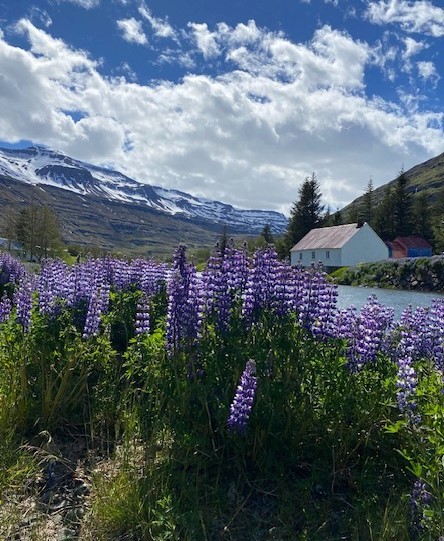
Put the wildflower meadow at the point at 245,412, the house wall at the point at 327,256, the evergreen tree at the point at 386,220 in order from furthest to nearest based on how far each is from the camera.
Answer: the evergreen tree at the point at 386,220 → the house wall at the point at 327,256 → the wildflower meadow at the point at 245,412

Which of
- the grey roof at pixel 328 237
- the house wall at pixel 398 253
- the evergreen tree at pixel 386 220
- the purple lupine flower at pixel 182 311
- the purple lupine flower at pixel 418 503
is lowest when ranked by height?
the purple lupine flower at pixel 418 503

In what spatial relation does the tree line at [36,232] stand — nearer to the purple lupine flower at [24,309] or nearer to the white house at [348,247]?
the white house at [348,247]

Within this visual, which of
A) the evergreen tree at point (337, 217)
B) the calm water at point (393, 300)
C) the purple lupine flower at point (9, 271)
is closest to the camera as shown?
the purple lupine flower at point (9, 271)

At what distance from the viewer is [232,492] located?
4004mm

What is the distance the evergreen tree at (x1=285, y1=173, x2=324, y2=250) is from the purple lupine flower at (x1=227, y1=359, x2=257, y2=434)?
6235cm

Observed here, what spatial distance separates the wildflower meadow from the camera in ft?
11.8

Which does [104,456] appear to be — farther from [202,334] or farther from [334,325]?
[334,325]

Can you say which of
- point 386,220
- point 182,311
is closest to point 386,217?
point 386,220

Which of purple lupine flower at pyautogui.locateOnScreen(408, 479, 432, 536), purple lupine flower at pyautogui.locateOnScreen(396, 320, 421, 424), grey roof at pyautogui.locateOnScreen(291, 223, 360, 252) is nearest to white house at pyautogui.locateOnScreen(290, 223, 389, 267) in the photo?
grey roof at pyautogui.locateOnScreen(291, 223, 360, 252)

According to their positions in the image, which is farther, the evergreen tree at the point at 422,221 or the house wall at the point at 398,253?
Result: the evergreen tree at the point at 422,221

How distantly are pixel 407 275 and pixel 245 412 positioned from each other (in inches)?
1178

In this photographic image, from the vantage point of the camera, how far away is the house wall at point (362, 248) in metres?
52.8

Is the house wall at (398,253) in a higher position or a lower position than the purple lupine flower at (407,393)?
higher

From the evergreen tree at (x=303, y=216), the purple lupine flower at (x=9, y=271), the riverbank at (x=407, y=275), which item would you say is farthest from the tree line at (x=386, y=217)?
the purple lupine flower at (x=9, y=271)
